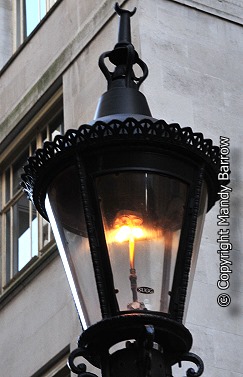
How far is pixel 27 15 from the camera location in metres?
18.7

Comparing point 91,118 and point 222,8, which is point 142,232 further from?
point 222,8

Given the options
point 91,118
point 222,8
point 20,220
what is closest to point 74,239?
point 91,118

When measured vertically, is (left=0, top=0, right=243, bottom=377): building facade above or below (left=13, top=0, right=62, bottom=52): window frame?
below

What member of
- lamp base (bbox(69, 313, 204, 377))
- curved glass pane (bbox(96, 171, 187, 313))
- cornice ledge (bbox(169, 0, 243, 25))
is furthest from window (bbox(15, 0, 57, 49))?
lamp base (bbox(69, 313, 204, 377))

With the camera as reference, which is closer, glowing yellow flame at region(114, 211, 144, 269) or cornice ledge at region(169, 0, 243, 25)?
glowing yellow flame at region(114, 211, 144, 269)

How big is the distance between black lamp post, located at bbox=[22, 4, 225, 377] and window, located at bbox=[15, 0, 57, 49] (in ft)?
39.5

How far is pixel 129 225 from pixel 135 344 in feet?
1.73

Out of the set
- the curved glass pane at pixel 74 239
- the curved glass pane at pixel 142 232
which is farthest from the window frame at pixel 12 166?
the curved glass pane at pixel 142 232

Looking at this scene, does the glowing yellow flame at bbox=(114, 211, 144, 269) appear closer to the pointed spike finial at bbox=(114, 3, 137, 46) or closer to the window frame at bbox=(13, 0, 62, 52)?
the pointed spike finial at bbox=(114, 3, 137, 46)

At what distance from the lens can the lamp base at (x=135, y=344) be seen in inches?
215

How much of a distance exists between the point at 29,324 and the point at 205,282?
3.23 metres

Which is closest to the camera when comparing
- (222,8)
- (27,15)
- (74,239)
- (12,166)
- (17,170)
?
(74,239)

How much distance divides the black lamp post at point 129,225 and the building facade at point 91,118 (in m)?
5.97

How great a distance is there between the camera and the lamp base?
546 centimetres
